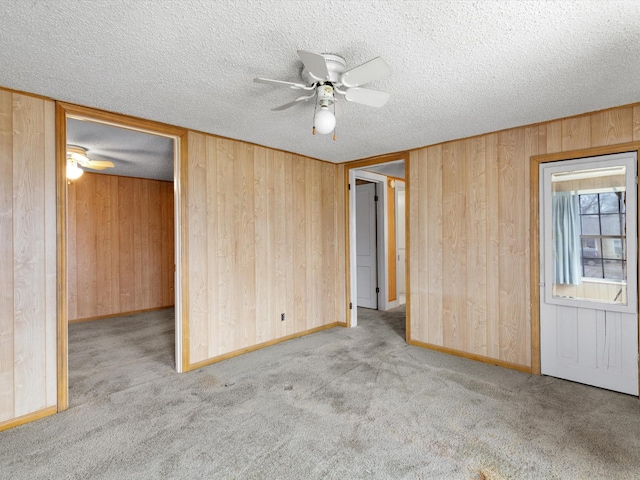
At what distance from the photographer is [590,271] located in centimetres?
298

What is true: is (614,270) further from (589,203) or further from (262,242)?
(262,242)

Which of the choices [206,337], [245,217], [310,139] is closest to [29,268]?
[206,337]

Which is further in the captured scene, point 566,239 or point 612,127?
point 566,239

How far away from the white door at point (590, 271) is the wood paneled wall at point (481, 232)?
165 millimetres

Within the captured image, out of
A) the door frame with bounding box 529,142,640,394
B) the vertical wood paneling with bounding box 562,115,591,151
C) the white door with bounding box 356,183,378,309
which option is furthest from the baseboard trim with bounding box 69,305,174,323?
the vertical wood paneling with bounding box 562,115,591,151

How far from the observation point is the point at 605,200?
114 inches

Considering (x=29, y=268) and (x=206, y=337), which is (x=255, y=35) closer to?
(x=29, y=268)

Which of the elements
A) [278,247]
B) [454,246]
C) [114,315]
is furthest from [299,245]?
[114,315]

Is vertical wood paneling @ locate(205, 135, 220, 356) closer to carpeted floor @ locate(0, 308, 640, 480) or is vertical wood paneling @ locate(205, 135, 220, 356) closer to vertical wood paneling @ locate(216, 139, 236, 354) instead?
vertical wood paneling @ locate(216, 139, 236, 354)

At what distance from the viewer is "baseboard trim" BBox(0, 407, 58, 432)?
2352 millimetres

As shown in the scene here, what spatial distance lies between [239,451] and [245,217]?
2.37 meters

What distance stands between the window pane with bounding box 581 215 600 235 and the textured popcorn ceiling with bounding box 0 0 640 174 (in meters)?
0.90

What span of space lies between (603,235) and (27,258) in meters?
4.53

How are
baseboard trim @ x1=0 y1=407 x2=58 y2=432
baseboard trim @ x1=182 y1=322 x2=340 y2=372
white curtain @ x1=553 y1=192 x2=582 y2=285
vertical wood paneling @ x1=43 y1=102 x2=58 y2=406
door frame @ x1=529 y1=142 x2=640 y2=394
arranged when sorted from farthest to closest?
baseboard trim @ x1=182 y1=322 x2=340 y2=372 < door frame @ x1=529 y1=142 x2=640 y2=394 < white curtain @ x1=553 y1=192 x2=582 y2=285 < vertical wood paneling @ x1=43 y1=102 x2=58 y2=406 < baseboard trim @ x1=0 y1=407 x2=58 y2=432
